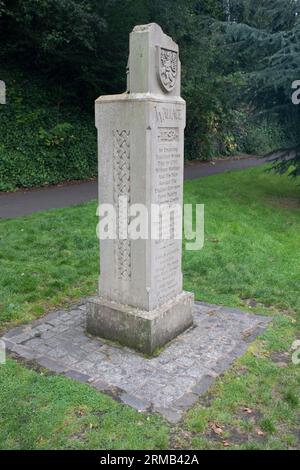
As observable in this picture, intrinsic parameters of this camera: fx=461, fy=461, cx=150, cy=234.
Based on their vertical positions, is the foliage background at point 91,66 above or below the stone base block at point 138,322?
above

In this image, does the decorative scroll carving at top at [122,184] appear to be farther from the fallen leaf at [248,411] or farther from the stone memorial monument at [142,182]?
the fallen leaf at [248,411]

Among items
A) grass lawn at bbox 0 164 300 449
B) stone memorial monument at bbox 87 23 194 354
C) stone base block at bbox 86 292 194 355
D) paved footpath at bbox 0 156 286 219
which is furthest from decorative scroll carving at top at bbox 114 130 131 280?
paved footpath at bbox 0 156 286 219

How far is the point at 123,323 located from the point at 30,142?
421 inches

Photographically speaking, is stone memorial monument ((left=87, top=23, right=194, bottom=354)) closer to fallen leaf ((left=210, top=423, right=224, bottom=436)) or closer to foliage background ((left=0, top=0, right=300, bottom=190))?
fallen leaf ((left=210, top=423, right=224, bottom=436))

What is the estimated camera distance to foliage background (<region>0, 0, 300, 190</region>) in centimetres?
1114

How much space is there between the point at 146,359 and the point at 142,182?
5.36 ft

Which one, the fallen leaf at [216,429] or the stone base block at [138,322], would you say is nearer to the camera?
the fallen leaf at [216,429]

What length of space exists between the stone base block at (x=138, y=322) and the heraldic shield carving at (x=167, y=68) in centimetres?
211

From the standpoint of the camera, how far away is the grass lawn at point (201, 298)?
3248 millimetres

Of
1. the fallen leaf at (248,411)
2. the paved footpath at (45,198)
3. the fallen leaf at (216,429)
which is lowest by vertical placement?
the fallen leaf at (216,429)

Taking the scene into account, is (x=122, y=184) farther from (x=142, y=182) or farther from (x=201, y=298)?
(x=201, y=298)

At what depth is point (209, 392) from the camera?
3.79 meters

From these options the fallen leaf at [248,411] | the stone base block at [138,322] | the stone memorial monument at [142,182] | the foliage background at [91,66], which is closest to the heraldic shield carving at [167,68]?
the stone memorial monument at [142,182]
